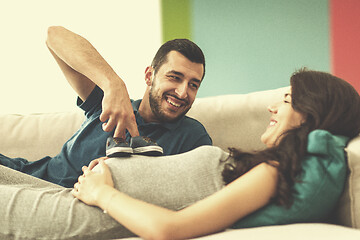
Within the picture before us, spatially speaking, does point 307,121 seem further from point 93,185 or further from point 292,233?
point 93,185

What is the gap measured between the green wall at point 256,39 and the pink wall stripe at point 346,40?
0.04 metres

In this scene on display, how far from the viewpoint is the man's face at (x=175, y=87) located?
5.12 feet

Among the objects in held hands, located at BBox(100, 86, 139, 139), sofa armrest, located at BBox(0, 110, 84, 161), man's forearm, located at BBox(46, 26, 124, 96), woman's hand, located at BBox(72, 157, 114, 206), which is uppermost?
man's forearm, located at BBox(46, 26, 124, 96)

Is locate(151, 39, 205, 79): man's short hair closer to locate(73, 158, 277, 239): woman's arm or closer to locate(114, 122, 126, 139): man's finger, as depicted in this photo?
locate(114, 122, 126, 139): man's finger

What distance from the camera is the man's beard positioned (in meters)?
1.57

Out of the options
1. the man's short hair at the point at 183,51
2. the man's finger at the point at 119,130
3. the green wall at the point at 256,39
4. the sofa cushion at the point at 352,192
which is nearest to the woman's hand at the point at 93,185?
the man's finger at the point at 119,130

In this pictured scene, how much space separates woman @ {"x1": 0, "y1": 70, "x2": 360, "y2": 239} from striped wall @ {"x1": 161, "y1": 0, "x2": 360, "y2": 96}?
115cm

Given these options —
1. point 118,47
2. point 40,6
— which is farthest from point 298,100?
point 40,6

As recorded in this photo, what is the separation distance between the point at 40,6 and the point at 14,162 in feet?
4.85

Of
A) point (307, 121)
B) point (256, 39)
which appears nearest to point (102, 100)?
point (307, 121)

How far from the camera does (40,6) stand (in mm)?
2520

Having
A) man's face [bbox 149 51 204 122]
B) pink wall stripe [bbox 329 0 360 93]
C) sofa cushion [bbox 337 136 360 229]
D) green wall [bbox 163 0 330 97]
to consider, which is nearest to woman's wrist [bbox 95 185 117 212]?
sofa cushion [bbox 337 136 360 229]

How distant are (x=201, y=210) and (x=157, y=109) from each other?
886mm

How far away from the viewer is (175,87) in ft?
5.18
